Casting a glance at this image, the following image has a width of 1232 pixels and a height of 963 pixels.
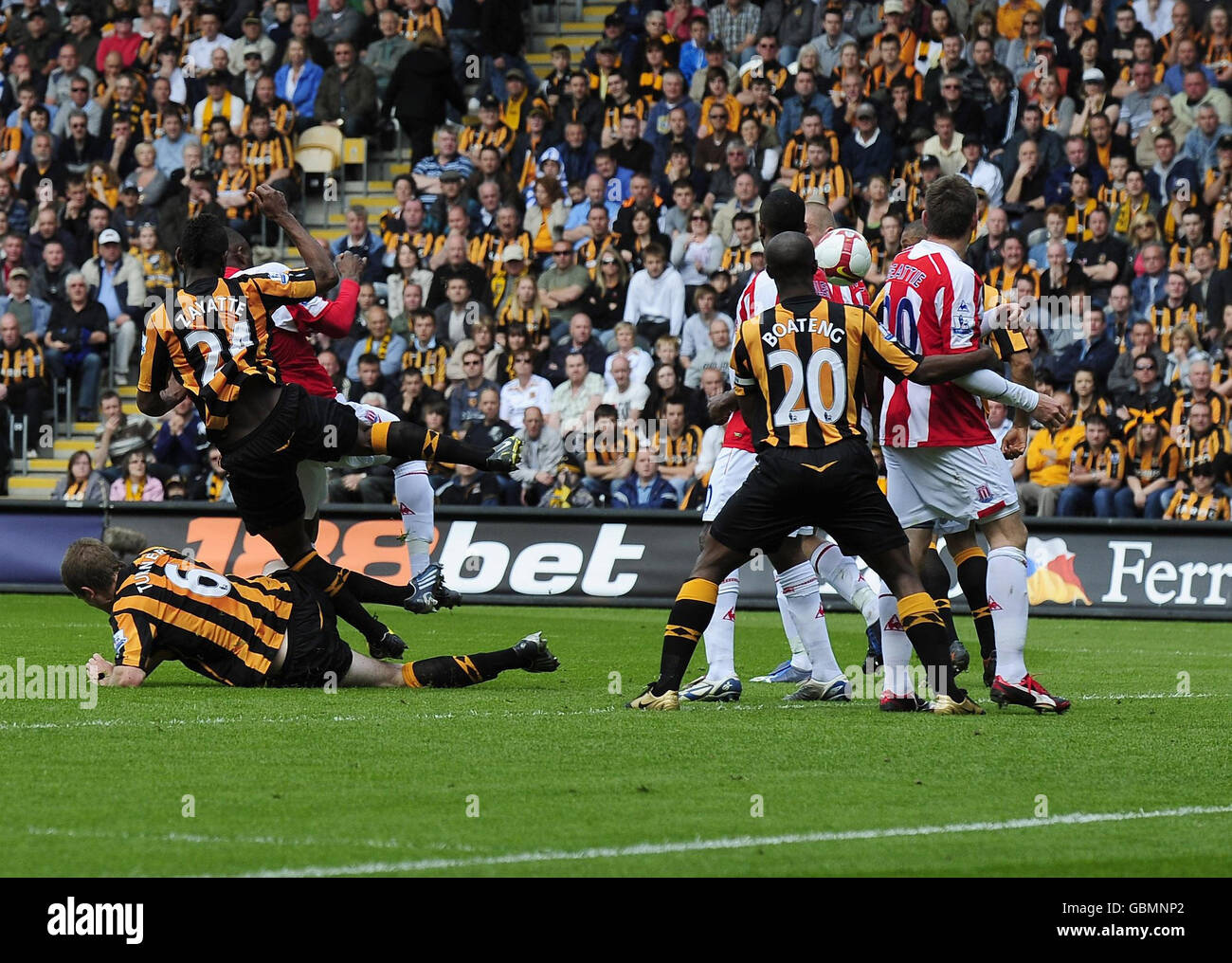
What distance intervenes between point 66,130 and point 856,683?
18.4 m

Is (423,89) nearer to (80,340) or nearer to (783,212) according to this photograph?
(80,340)

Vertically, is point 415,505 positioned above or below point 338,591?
above

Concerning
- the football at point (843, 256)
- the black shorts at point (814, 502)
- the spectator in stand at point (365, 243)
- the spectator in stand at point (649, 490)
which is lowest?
the spectator in stand at point (649, 490)

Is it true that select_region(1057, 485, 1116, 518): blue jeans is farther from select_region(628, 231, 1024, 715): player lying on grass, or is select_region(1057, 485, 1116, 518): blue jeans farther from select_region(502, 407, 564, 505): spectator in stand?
select_region(628, 231, 1024, 715): player lying on grass

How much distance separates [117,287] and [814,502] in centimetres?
1640

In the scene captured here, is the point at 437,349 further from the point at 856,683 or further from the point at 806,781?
the point at 806,781

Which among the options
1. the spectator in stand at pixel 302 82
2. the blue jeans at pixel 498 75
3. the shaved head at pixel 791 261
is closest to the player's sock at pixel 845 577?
the shaved head at pixel 791 261

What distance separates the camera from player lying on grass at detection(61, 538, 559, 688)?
28.3 feet

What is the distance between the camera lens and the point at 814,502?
7.87 meters

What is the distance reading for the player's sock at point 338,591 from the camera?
1007cm

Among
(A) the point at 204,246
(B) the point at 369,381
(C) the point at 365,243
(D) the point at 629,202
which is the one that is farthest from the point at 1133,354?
(A) the point at 204,246

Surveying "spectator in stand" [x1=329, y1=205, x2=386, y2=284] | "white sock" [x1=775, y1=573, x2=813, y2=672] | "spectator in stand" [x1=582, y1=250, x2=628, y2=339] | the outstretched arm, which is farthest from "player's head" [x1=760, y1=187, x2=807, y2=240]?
"spectator in stand" [x1=329, y1=205, x2=386, y2=284]

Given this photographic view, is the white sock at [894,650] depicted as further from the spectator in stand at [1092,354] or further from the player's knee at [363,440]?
the spectator in stand at [1092,354]

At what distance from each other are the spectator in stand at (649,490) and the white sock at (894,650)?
Result: 938 centimetres
